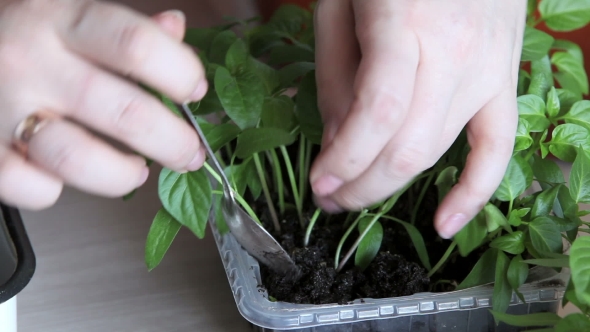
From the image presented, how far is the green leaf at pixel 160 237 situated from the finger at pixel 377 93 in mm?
163

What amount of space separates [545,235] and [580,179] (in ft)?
0.19

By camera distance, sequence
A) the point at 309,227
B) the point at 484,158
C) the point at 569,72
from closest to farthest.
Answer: the point at 484,158, the point at 309,227, the point at 569,72

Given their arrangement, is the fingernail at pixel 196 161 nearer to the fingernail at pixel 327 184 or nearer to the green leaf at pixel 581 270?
the fingernail at pixel 327 184

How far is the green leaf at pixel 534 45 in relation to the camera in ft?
1.82

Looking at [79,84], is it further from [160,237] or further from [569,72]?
[569,72]

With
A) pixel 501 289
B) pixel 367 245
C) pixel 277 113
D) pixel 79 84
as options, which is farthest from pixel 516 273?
pixel 79 84

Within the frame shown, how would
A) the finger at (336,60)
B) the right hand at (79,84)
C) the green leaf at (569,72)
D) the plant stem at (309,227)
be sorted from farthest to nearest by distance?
the green leaf at (569,72) → the plant stem at (309,227) → the finger at (336,60) → the right hand at (79,84)

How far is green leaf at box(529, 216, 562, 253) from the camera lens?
44 cm

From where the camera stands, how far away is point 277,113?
1.64 feet

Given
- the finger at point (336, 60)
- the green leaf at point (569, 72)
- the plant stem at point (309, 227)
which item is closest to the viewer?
the finger at point (336, 60)

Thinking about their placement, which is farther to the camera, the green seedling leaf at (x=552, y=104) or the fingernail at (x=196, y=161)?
the green seedling leaf at (x=552, y=104)

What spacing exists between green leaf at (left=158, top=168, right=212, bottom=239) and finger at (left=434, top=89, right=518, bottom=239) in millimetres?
180

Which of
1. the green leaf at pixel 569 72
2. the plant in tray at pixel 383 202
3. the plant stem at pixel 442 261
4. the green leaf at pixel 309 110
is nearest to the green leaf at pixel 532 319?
the plant in tray at pixel 383 202

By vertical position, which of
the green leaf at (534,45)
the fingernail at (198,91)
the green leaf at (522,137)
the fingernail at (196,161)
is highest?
the fingernail at (198,91)
